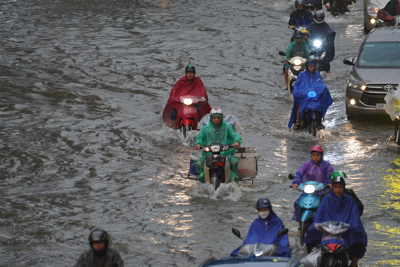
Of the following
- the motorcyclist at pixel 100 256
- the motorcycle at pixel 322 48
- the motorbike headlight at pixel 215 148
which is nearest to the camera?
the motorcyclist at pixel 100 256

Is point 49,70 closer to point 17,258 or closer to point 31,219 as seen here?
point 31,219

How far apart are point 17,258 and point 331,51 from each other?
1405 centimetres

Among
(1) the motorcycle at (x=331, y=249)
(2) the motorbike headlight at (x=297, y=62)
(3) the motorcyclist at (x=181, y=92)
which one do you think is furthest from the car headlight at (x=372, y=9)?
(1) the motorcycle at (x=331, y=249)

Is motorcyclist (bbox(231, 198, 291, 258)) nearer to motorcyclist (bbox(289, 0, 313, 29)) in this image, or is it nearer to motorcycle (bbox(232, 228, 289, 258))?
motorcycle (bbox(232, 228, 289, 258))

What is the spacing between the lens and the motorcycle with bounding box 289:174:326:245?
11070mm

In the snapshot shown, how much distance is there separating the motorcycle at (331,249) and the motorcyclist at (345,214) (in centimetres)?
16

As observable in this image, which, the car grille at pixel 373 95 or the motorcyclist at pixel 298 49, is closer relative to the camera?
the car grille at pixel 373 95

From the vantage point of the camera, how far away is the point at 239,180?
47.9 ft

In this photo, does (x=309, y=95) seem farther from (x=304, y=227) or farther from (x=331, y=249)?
(x=331, y=249)

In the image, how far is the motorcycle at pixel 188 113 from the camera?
58.9 feet

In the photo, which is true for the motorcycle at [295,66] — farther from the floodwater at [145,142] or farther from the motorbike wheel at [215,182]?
the motorbike wheel at [215,182]

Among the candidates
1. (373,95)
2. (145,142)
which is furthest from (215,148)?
(373,95)

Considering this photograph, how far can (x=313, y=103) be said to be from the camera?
18.1 metres

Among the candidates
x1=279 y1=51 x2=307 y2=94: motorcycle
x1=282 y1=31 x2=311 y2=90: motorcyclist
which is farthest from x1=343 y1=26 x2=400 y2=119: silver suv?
x1=282 y1=31 x2=311 y2=90: motorcyclist
